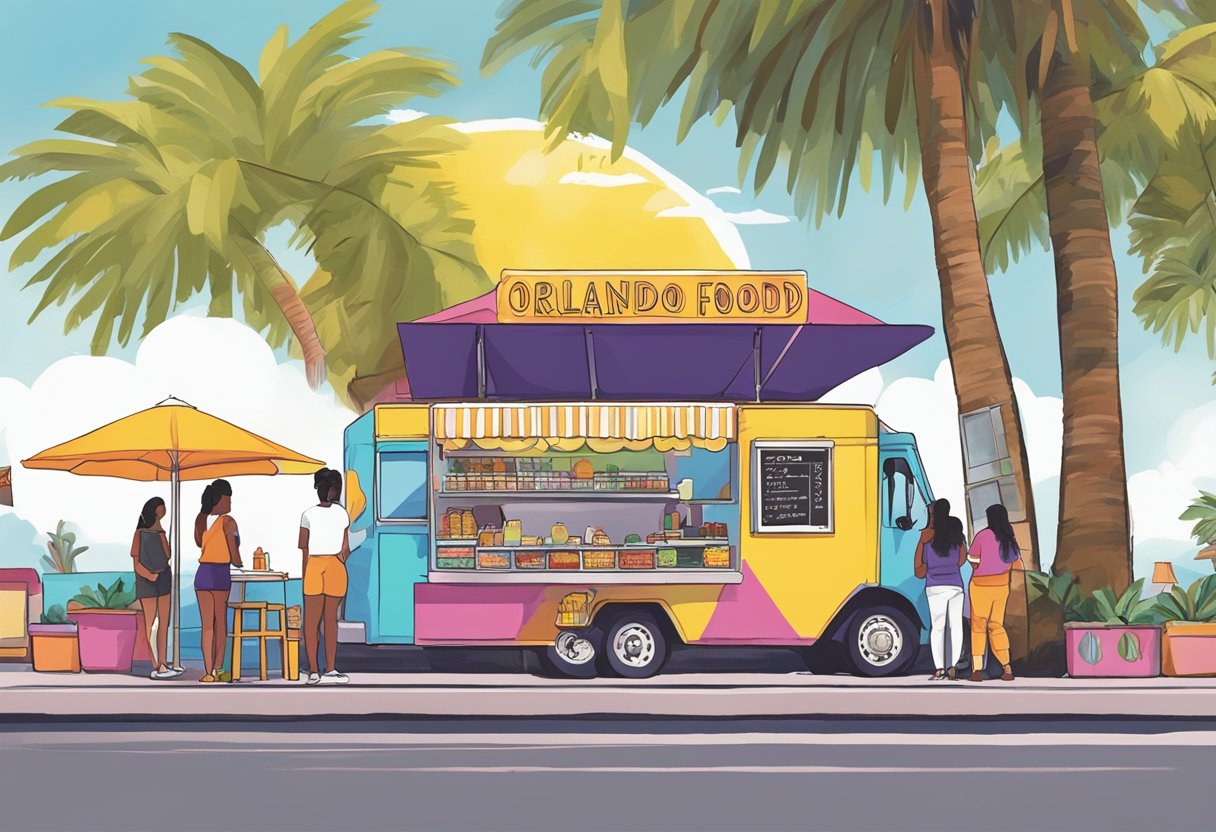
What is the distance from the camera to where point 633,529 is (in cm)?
1560

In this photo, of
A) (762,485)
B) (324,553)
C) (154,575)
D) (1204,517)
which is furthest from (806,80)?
(1204,517)

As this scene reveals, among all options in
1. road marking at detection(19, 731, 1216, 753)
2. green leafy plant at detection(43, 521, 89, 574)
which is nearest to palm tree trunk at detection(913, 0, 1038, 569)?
road marking at detection(19, 731, 1216, 753)

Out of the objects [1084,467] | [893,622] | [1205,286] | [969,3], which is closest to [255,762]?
[893,622]

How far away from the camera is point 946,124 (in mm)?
17391

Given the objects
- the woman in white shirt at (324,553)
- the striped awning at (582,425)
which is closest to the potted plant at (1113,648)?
the striped awning at (582,425)

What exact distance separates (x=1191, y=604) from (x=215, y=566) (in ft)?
33.3

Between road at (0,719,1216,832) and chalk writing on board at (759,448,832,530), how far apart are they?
2.91 meters

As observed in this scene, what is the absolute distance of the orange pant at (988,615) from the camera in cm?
1478

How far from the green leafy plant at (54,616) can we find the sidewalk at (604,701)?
3016mm

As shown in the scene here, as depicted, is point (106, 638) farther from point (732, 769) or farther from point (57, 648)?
point (732, 769)

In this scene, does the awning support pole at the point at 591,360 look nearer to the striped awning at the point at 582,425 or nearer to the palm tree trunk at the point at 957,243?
the striped awning at the point at 582,425

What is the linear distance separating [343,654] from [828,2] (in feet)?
31.2

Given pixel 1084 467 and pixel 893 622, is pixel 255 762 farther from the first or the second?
pixel 1084 467

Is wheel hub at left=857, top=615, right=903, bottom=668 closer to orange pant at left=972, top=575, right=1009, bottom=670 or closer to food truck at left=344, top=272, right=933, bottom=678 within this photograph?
food truck at left=344, top=272, right=933, bottom=678
